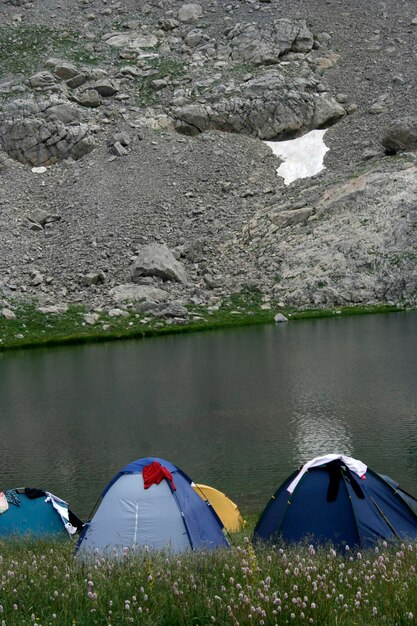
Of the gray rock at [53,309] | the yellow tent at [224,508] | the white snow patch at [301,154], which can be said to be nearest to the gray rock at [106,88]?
the white snow patch at [301,154]

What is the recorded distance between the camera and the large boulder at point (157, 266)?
78.2m

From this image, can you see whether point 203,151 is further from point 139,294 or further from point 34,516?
point 34,516

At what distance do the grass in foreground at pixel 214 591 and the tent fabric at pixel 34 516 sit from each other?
734cm

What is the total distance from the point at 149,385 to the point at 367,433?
57.1 ft

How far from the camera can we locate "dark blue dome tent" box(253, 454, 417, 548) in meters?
12.9

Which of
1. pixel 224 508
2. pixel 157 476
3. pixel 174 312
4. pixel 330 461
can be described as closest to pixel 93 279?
pixel 174 312

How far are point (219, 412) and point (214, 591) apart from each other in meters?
23.6

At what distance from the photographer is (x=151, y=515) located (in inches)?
535

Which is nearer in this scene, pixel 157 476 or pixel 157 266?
pixel 157 476

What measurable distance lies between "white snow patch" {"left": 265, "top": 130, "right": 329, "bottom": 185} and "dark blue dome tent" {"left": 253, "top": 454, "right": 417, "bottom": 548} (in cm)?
8574

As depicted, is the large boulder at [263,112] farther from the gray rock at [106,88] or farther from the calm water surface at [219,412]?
the calm water surface at [219,412]

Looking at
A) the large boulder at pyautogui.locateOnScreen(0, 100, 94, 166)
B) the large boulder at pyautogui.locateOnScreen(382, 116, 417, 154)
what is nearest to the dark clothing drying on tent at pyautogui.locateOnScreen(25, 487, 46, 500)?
the large boulder at pyautogui.locateOnScreen(382, 116, 417, 154)

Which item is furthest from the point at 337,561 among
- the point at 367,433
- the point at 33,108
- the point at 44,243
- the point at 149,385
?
the point at 33,108

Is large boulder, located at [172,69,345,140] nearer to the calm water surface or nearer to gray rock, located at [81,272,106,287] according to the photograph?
gray rock, located at [81,272,106,287]
